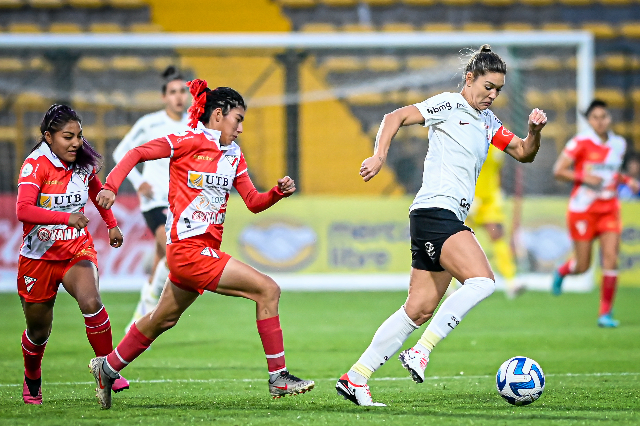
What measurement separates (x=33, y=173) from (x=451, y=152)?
7.85 ft

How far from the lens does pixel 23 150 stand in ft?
46.9

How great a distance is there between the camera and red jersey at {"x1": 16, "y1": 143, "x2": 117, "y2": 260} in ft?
17.8

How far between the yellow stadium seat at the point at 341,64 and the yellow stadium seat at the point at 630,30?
5971 mm

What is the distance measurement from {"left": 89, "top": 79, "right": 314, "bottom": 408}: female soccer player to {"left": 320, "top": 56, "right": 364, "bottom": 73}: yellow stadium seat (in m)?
9.58

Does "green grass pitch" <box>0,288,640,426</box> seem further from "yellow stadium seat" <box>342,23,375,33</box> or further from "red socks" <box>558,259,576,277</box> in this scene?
"yellow stadium seat" <box>342,23,375,33</box>

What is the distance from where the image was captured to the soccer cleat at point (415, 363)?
4.97 meters

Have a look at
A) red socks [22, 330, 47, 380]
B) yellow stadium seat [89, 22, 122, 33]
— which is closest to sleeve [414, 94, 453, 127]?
red socks [22, 330, 47, 380]

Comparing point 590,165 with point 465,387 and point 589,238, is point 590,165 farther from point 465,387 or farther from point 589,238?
point 465,387

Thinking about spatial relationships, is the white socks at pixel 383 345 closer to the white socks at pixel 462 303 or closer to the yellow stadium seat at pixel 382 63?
the white socks at pixel 462 303

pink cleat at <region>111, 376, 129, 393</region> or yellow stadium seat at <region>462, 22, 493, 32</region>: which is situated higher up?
yellow stadium seat at <region>462, 22, 493, 32</region>

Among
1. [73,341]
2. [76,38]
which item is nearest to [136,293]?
[76,38]

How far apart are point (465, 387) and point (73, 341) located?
4.33 meters

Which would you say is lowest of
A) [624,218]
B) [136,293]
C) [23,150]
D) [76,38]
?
[136,293]

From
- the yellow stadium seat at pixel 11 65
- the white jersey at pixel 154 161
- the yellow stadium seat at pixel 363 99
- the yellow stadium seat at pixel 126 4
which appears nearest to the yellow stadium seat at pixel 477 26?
the yellow stadium seat at pixel 363 99
